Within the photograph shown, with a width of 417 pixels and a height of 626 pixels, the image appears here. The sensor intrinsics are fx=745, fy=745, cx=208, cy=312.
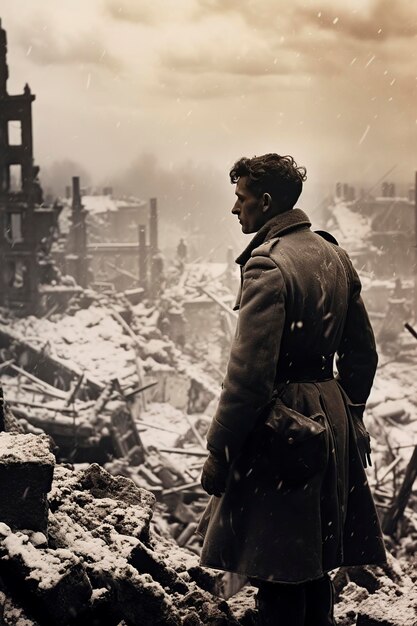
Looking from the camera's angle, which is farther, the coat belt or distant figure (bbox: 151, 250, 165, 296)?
distant figure (bbox: 151, 250, 165, 296)

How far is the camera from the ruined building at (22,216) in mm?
24609

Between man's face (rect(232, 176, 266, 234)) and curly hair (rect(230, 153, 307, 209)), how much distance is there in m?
0.02

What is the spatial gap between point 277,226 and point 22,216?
77.5ft

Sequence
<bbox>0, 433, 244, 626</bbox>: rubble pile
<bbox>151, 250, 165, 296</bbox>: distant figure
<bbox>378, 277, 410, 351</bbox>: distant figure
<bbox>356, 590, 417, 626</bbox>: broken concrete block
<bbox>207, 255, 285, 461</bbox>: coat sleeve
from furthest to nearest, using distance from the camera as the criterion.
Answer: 1. <bbox>151, 250, 165, 296</bbox>: distant figure
2. <bbox>378, 277, 410, 351</bbox>: distant figure
3. <bbox>356, 590, 417, 626</bbox>: broken concrete block
4. <bbox>0, 433, 244, 626</bbox>: rubble pile
5. <bbox>207, 255, 285, 461</bbox>: coat sleeve

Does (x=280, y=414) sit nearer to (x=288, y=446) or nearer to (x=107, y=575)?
(x=288, y=446)

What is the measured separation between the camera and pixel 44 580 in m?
2.73

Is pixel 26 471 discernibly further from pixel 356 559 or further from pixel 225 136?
pixel 225 136

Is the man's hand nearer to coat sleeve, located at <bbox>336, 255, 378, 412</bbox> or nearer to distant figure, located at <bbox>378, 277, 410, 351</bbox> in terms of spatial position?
coat sleeve, located at <bbox>336, 255, 378, 412</bbox>

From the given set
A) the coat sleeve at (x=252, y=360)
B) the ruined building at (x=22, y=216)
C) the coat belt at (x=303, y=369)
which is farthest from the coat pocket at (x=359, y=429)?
the ruined building at (x=22, y=216)

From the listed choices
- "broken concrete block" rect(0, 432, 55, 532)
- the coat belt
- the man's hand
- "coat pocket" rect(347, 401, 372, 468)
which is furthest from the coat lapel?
"broken concrete block" rect(0, 432, 55, 532)

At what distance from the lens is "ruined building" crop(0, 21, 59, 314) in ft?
80.7

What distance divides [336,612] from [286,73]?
34610 millimetres

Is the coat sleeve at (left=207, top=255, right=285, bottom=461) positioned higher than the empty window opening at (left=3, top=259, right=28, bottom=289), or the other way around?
the coat sleeve at (left=207, top=255, right=285, bottom=461)

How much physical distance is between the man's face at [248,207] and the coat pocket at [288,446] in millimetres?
715
